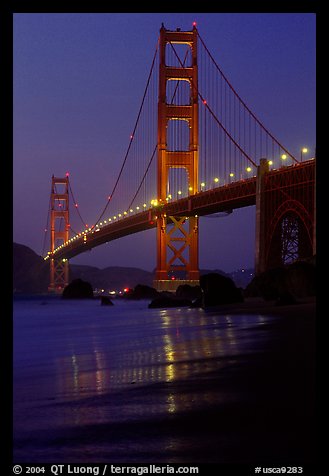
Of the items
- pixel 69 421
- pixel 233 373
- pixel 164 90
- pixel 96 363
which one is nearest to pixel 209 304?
pixel 96 363

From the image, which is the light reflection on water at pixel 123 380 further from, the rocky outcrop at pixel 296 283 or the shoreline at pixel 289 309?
the rocky outcrop at pixel 296 283

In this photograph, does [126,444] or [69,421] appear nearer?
[126,444]

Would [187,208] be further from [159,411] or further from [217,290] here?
[159,411]

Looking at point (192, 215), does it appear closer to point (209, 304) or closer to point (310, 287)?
point (209, 304)

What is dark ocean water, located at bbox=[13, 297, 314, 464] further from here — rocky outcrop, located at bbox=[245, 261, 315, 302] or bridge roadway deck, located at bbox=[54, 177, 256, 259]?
bridge roadway deck, located at bbox=[54, 177, 256, 259]

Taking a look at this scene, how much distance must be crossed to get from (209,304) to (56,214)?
69.7 m

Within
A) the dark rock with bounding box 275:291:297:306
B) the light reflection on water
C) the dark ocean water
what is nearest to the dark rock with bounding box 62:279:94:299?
the dark rock with bounding box 275:291:297:306

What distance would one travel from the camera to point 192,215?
4862 cm

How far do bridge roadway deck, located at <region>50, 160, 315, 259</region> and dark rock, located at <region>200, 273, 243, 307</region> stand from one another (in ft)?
38.5

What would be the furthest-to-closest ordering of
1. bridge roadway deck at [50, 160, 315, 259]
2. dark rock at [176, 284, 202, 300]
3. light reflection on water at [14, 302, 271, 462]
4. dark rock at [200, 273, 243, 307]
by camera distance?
1. dark rock at [176, 284, 202, 300]
2. bridge roadway deck at [50, 160, 315, 259]
3. dark rock at [200, 273, 243, 307]
4. light reflection on water at [14, 302, 271, 462]

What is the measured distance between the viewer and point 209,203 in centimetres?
4469

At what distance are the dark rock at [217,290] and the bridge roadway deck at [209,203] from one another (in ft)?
38.5

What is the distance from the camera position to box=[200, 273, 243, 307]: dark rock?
24359mm
